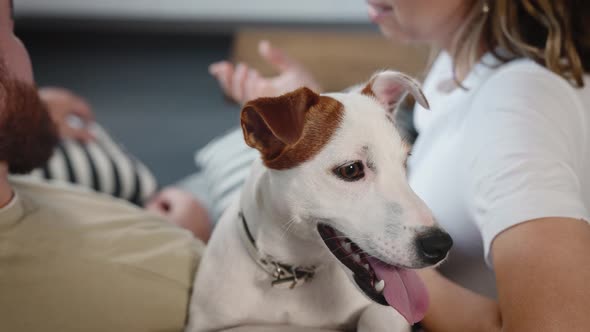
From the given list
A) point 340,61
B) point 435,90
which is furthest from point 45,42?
point 435,90

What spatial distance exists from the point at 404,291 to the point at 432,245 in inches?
3.7

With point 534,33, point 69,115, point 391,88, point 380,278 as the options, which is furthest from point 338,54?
point 380,278

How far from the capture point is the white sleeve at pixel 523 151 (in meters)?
0.83

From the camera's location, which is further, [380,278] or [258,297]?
[258,297]

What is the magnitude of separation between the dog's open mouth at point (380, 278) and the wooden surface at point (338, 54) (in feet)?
4.46

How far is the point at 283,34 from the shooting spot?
2.51 metres

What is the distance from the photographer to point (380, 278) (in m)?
0.82

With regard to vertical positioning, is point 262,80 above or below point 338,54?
above

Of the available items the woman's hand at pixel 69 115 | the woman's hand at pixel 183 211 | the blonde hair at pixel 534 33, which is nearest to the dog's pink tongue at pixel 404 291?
the blonde hair at pixel 534 33

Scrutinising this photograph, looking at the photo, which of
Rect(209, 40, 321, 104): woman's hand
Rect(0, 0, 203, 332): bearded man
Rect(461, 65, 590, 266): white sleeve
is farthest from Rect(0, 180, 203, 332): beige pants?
Rect(461, 65, 590, 266): white sleeve

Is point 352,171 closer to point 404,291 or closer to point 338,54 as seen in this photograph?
point 404,291

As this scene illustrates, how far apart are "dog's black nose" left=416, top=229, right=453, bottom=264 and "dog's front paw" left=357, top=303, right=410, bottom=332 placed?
169 millimetres

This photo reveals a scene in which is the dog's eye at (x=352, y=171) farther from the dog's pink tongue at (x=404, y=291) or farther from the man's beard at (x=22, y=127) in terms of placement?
the man's beard at (x=22, y=127)

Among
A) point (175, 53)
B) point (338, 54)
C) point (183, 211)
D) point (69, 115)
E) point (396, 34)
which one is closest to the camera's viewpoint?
point (396, 34)
